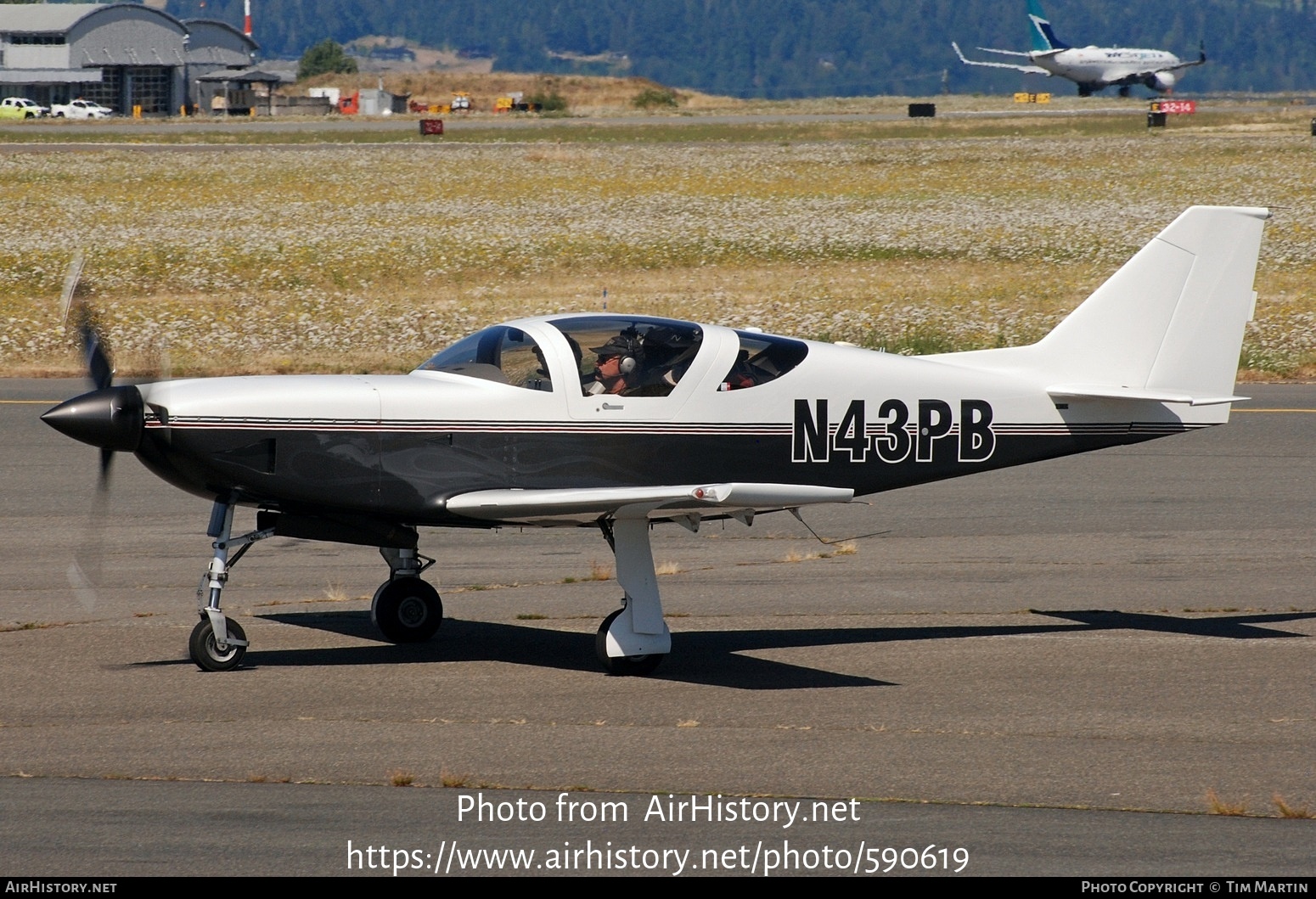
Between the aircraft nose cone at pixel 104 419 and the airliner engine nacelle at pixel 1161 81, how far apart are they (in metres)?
137

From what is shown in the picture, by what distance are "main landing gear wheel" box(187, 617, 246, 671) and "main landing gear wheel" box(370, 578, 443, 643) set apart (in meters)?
1.28

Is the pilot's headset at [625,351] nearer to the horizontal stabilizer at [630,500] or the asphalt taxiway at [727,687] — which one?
the horizontal stabilizer at [630,500]

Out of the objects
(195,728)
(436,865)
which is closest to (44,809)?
(195,728)

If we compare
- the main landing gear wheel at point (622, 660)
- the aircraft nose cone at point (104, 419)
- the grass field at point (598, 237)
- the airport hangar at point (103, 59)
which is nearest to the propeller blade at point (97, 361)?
the aircraft nose cone at point (104, 419)

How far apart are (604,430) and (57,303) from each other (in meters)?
25.7

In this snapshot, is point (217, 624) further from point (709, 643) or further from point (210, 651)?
point (709, 643)

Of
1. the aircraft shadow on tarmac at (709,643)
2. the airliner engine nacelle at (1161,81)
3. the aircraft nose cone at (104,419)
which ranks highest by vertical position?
the airliner engine nacelle at (1161,81)

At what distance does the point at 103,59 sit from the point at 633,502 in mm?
121580

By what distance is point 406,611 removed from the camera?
1072 cm

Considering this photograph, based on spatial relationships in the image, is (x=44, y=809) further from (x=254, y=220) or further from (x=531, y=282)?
(x=254, y=220)

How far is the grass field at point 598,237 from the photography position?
2978cm

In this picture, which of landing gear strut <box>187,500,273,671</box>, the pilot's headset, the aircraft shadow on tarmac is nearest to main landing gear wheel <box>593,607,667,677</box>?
the aircraft shadow on tarmac

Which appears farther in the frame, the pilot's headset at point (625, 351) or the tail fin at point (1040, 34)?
the tail fin at point (1040, 34)

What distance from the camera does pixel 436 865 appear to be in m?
6.29
